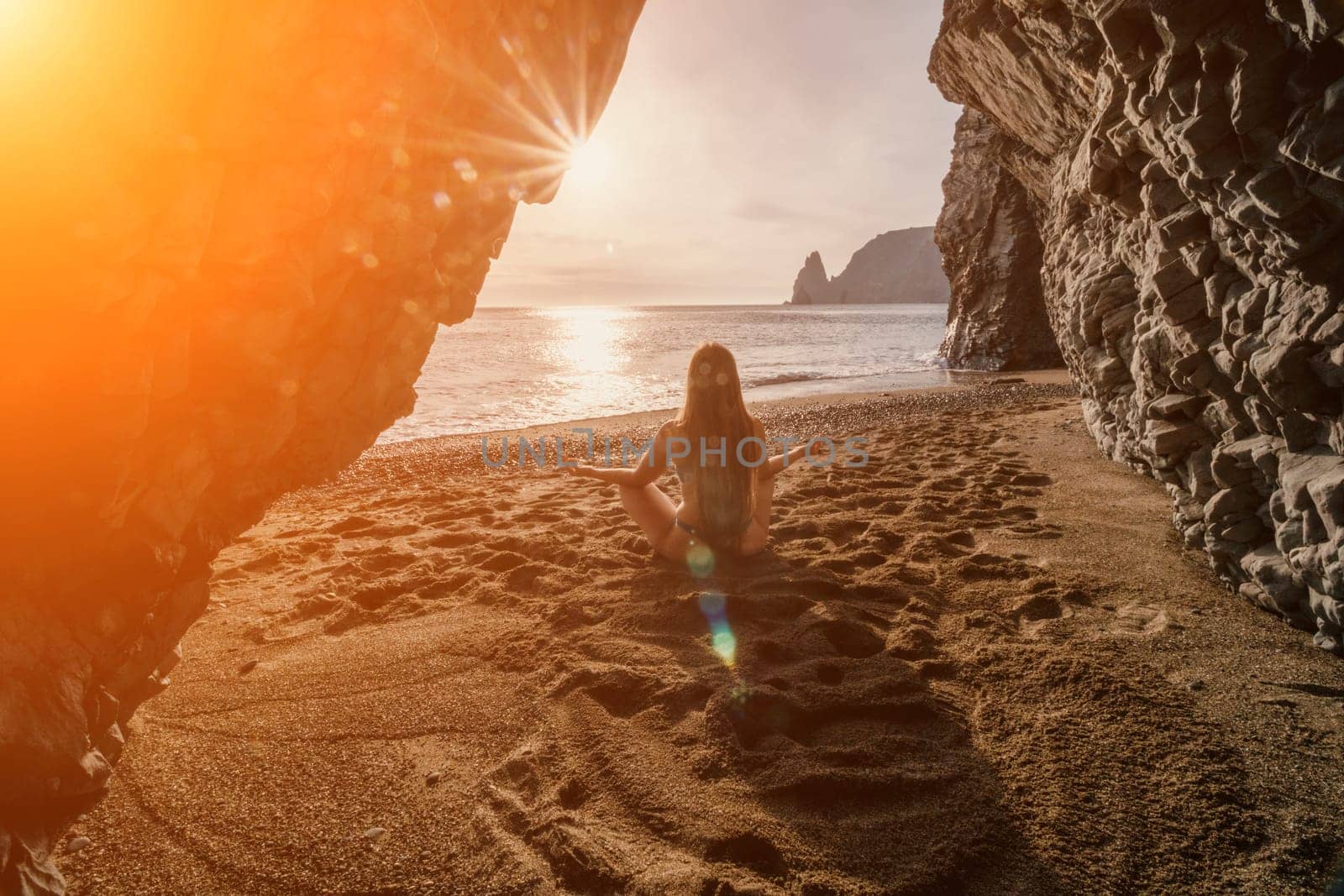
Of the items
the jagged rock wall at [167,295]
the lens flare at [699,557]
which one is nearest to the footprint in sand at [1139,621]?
the lens flare at [699,557]


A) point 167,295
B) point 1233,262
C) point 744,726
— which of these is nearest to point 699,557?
point 744,726

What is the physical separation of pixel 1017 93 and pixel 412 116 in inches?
331

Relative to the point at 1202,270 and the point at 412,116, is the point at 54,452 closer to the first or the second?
the point at 412,116

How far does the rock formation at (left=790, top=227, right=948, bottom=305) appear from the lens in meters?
146

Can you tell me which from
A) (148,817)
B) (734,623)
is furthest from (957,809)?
(148,817)

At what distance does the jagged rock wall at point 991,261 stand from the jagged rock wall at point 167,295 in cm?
1886

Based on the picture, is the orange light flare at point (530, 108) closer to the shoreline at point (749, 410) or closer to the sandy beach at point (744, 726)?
the sandy beach at point (744, 726)

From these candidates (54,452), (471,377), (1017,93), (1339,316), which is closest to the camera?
(54,452)

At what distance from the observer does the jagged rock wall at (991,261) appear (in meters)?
18.3

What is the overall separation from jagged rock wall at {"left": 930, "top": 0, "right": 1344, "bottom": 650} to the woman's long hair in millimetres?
2665

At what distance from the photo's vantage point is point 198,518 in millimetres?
2615

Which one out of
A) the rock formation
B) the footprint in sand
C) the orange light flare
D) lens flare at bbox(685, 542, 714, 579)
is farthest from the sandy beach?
the rock formation

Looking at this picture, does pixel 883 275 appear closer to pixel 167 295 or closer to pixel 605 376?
pixel 605 376

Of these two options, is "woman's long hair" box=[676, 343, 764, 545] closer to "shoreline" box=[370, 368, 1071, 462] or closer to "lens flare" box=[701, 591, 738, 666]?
"lens flare" box=[701, 591, 738, 666]
